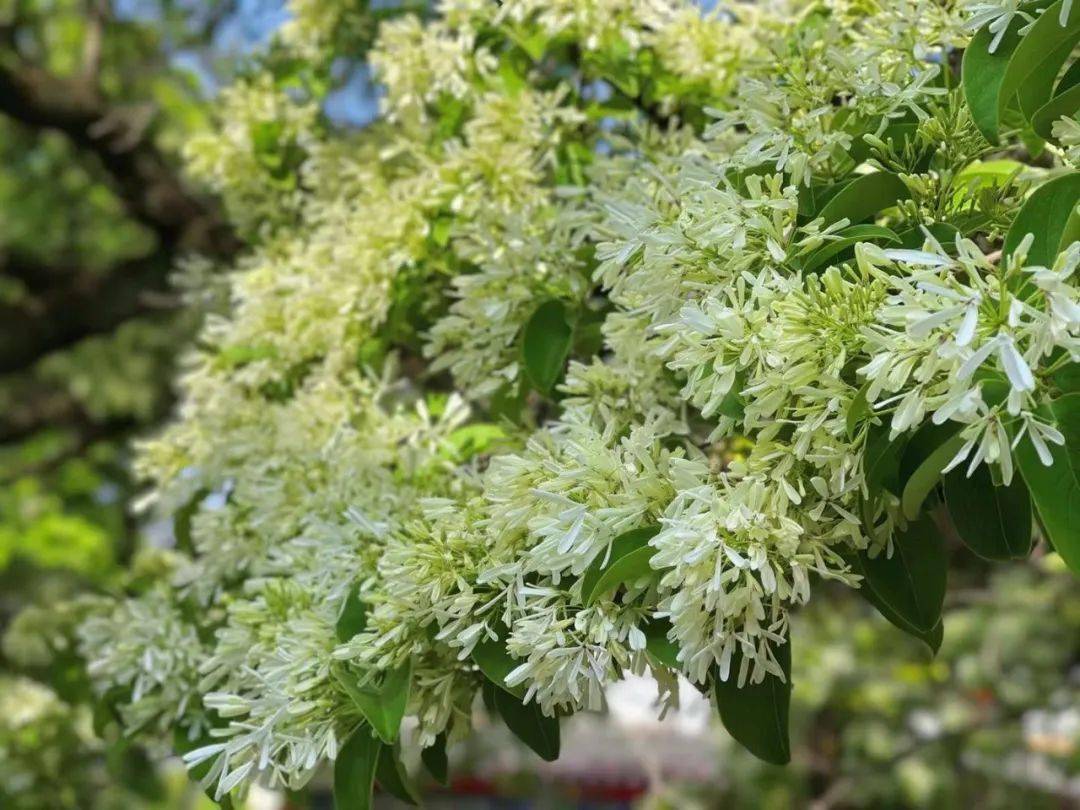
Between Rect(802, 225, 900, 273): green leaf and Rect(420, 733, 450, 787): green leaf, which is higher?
Rect(802, 225, 900, 273): green leaf

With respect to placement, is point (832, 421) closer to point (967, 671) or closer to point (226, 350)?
point (226, 350)

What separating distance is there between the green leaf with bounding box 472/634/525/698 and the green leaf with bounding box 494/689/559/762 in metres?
0.06

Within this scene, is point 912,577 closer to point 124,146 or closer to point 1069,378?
point 1069,378

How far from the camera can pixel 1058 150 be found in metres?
0.91

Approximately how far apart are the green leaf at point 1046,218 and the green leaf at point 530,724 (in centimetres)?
48

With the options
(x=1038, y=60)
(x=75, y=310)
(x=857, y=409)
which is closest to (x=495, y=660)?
(x=857, y=409)

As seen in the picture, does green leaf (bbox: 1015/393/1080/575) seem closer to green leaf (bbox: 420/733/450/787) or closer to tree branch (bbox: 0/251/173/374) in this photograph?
green leaf (bbox: 420/733/450/787)

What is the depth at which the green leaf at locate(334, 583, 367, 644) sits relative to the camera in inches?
37.9

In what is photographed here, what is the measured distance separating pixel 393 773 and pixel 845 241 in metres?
0.56

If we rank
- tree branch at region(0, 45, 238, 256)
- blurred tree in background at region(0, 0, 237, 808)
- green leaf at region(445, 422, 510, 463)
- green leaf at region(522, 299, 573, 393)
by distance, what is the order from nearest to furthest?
green leaf at region(522, 299, 573, 393) → green leaf at region(445, 422, 510, 463) → blurred tree in background at region(0, 0, 237, 808) → tree branch at region(0, 45, 238, 256)

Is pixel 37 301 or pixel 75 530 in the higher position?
pixel 37 301

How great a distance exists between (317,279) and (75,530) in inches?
97.9

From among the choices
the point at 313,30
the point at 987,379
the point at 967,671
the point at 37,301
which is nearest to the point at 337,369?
the point at 313,30

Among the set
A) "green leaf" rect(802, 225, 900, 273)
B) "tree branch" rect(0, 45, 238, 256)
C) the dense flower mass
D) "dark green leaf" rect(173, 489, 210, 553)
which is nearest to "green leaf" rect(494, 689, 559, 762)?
the dense flower mass
